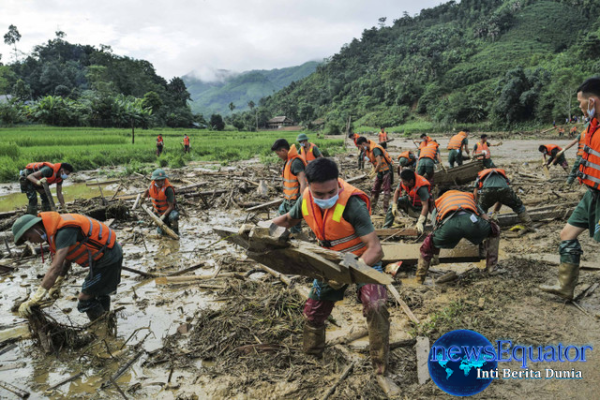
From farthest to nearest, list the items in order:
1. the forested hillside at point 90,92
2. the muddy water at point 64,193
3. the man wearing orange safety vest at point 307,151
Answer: the forested hillside at point 90,92
the muddy water at point 64,193
the man wearing orange safety vest at point 307,151

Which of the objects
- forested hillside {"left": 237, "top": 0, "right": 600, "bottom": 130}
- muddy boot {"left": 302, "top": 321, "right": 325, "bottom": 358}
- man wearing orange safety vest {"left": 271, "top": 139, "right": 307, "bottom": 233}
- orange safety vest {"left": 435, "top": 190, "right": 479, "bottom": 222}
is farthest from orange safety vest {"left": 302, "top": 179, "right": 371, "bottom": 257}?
forested hillside {"left": 237, "top": 0, "right": 600, "bottom": 130}

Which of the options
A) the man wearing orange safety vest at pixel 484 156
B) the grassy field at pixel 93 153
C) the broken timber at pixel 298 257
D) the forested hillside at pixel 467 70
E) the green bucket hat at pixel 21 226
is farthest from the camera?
the forested hillside at pixel 467 70

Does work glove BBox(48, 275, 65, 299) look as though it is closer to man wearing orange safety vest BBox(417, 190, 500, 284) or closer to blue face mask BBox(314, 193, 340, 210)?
blue face mask BBox(314, 193, 340, 210)

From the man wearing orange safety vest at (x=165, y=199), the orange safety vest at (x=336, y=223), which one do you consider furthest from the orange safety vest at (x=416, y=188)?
the man wearing orange safety vest at (x=165, y=199)

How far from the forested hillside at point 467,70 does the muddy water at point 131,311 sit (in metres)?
45.1

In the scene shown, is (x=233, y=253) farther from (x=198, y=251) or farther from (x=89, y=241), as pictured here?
(x=89, y=241)

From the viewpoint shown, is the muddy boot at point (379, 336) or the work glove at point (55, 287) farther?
the work glove at point (55, 287)

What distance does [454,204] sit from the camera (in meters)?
4.42

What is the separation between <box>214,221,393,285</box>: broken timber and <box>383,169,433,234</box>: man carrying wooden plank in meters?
3.22

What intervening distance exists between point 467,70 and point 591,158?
8196cm

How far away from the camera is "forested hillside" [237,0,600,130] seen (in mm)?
44322

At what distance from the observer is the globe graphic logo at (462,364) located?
2.69 meters

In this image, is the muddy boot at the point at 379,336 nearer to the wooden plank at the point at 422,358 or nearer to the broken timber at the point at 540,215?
the wooden plank at the point at 422,358

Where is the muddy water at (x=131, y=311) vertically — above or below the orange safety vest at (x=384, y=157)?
below
